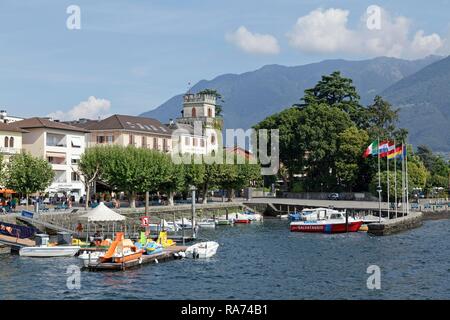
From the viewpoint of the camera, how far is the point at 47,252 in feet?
173

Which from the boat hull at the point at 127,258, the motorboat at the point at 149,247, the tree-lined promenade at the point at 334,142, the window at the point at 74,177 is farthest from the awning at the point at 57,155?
the boat hull at the point at 127,258

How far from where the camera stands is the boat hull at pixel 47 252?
52594mm

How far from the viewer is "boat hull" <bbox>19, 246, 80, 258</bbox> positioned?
173 ft

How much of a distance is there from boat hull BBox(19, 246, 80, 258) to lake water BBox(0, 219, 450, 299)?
723 mm

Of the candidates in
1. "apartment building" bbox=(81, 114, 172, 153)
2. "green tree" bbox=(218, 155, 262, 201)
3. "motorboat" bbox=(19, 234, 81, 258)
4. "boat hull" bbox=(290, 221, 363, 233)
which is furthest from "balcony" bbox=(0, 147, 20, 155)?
"motorboat" bbox=(19, 234, 81, 258)

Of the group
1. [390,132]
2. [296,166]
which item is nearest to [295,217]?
[296,166]

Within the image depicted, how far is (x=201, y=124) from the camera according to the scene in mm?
145000

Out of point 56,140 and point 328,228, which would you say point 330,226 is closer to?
point 328,228

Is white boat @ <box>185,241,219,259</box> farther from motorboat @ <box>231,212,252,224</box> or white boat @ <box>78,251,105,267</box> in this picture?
motorboat @ <box>231,212,252,224</box>

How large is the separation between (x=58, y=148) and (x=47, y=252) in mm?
48957
